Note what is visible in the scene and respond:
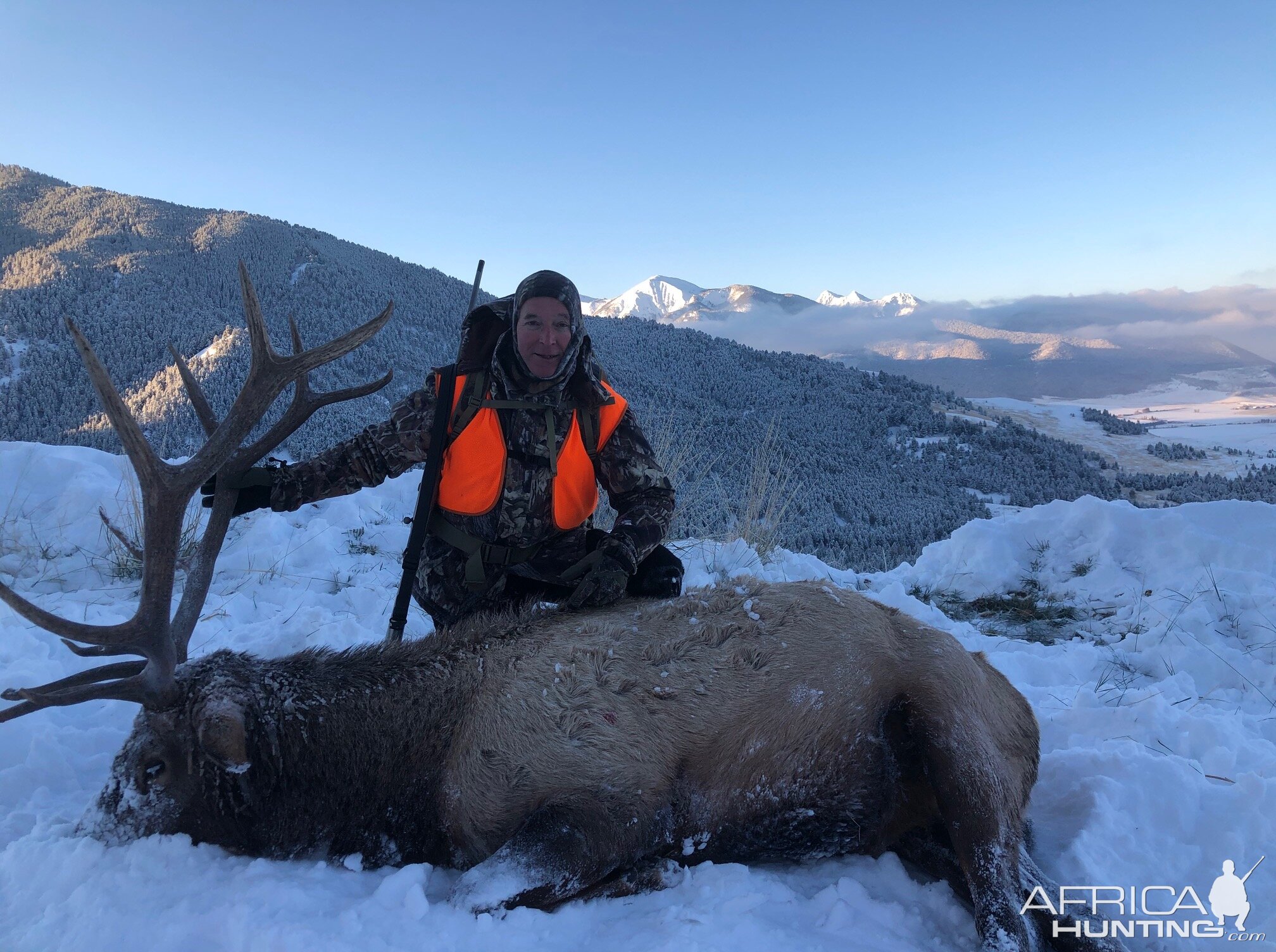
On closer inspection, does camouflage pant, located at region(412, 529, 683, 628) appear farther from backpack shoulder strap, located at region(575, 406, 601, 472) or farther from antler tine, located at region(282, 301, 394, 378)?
antler tine, located at region(282, 301, 394, 378)

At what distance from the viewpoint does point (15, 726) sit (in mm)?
3066

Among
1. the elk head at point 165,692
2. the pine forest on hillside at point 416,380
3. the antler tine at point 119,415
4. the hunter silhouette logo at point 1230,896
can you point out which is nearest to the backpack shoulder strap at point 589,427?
the elk head at point 165,692

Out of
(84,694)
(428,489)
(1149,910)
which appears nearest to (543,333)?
(428,489)

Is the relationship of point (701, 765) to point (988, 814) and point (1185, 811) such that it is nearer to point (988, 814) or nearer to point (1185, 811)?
point (988, 814)

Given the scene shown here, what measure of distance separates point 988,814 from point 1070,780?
0.92 metres

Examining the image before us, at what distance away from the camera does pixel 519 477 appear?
369cm

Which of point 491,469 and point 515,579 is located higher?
point 491,469

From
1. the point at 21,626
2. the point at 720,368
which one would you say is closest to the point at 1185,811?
the point at 21,626

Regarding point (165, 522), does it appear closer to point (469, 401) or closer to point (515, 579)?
point (469, 401)

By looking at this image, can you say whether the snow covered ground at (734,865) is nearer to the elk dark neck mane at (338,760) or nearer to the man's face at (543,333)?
the elk dark neck mane at (338,760)

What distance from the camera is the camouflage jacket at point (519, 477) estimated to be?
365 centimetres

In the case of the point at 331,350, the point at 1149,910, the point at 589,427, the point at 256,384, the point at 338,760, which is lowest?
the point at 1149,910

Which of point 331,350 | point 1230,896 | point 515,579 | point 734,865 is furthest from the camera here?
point 515,579

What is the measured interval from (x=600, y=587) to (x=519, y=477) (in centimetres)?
81
